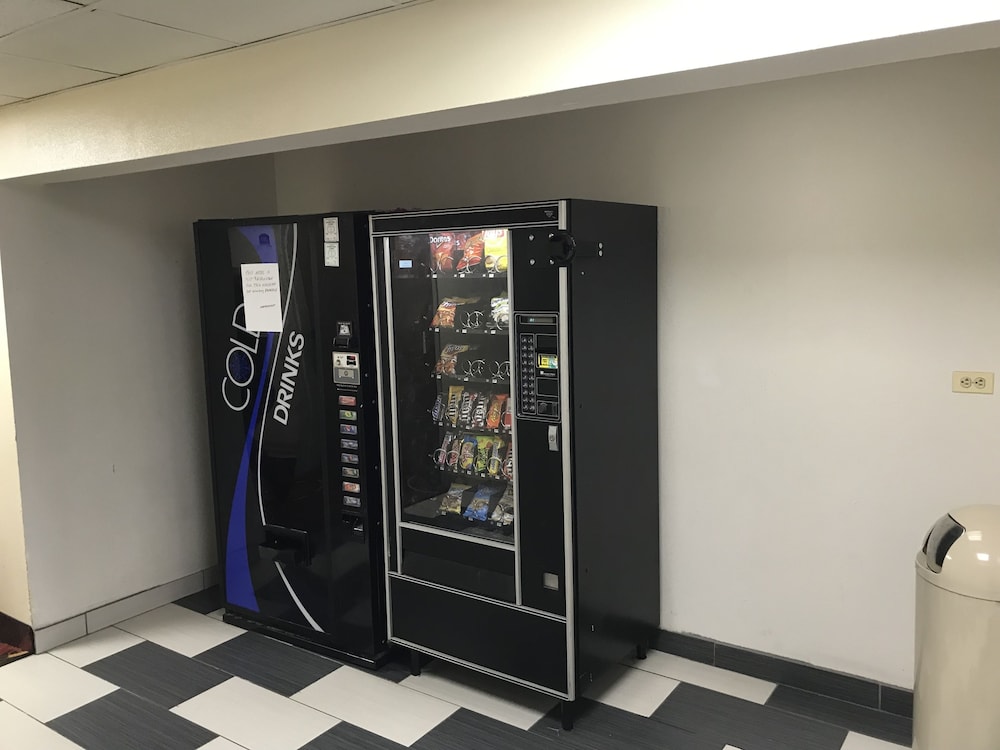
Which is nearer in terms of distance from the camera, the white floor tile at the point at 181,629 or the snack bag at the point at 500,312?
the snack bag at the point at 500,312

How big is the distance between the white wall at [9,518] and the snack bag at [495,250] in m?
1.86

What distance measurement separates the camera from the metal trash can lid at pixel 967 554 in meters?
1.83

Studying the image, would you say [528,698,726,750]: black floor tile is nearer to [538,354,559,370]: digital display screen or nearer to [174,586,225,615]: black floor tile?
[538,354,559,370]: digital display screen

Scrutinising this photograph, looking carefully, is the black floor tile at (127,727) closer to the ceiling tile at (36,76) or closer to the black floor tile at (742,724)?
the black floor tile at (742,724)

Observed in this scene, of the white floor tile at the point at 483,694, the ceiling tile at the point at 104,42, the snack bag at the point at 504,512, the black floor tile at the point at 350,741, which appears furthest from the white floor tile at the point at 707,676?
the ceiling tile at the point at 104,42

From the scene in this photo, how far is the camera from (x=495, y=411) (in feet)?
9.23

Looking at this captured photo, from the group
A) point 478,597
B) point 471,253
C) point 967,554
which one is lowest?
A: point 478,597

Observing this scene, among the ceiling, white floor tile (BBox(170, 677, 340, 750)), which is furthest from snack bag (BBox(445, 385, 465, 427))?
the ceiling

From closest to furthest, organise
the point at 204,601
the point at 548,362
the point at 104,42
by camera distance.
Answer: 1. the point at 104,42
2. the point at 548,362
3. the point at 204,601

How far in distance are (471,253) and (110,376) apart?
1727 mm

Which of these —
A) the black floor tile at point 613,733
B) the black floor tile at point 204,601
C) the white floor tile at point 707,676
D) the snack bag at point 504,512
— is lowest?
the black floor tile at point 613,733

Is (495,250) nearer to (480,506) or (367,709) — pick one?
(480,506)

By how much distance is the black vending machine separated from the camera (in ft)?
9.64

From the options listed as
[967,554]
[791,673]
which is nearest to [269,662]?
[791,673]
